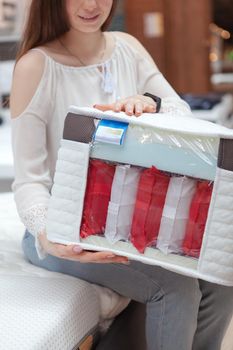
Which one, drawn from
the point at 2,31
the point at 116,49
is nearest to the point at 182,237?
the point at 116,49

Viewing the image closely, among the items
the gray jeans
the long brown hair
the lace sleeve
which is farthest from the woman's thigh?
the long brown hair

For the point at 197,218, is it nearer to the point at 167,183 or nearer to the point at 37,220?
the point at 167,183

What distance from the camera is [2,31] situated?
11.0ft

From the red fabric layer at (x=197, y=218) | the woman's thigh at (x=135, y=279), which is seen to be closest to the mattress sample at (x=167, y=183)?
the red fabric layer at (x=197, y=218)

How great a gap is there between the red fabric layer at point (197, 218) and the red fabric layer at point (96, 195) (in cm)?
19

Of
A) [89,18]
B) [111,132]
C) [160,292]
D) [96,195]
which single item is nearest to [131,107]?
[111,132]

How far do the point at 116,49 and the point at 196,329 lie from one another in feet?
2.64

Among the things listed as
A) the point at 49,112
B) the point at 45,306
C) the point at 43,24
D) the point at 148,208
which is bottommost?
the point at 45,306

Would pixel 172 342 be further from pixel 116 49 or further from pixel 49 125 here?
pixel 116 49

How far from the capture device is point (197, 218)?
1189 mm

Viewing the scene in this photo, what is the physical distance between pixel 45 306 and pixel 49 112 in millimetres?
484

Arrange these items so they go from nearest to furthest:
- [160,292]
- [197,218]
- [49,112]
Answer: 1. [197,218]
2. [160,292]
3. [49,112]

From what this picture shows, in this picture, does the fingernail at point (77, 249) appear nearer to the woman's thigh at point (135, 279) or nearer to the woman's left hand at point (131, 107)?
the woman's thigh at point (135, 279)

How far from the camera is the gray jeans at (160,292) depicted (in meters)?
1.33
